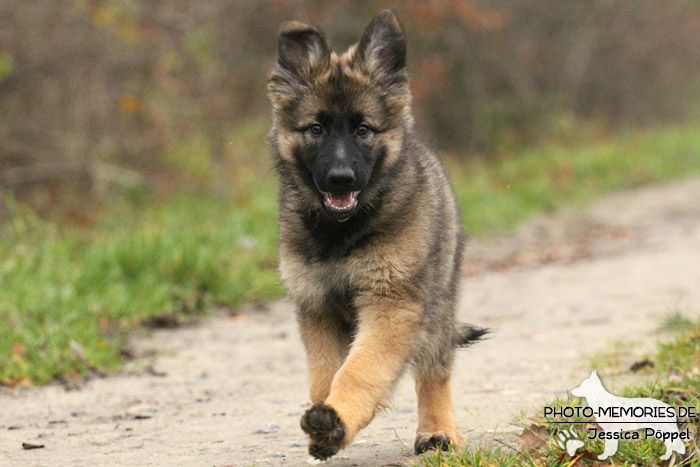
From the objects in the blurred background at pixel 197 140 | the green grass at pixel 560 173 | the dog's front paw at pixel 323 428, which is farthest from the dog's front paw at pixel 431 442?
the green grass at pixel 560 173

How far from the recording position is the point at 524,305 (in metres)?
9.23

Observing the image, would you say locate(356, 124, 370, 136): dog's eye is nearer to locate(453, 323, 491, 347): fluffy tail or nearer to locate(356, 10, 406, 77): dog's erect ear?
locate(356, 10, 406, 77): dog's erect ear

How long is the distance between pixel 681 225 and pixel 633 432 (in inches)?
436

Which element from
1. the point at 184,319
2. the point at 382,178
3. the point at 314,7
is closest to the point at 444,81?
the point at 314,7

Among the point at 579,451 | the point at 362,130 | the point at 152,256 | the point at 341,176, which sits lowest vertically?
the point at 152,256

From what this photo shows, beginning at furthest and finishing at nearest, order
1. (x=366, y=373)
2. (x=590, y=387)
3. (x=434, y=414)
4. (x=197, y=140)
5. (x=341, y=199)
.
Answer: (x=197, y=140) → (x=434, y=414) → (x=341, y=199) → (x=366, y=373) → (x=590, y=387)

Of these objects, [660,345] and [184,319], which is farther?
[184,319]

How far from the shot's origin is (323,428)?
3.83 meters

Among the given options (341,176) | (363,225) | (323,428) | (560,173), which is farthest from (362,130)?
(560,173)

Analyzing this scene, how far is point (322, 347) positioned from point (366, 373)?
486 mm

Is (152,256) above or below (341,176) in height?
below

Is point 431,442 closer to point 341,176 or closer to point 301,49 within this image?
point 341,176

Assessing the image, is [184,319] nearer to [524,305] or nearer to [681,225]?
[524,305]

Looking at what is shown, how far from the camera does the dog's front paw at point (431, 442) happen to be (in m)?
4.55
